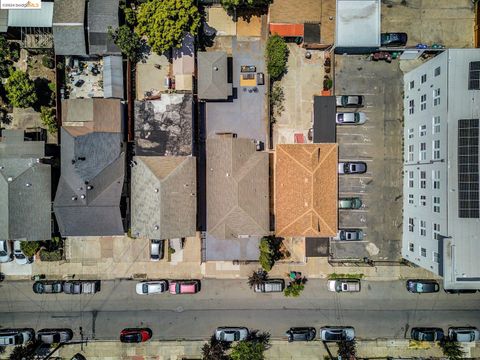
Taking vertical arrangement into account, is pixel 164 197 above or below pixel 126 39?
below

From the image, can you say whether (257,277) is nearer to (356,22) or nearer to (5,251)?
(5,251)

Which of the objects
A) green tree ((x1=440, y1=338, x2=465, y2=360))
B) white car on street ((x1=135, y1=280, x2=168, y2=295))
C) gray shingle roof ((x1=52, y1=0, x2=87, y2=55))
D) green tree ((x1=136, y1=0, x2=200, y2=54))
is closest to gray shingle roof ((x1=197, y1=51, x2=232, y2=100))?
green tree ((x1=136, y1=0, x2=200, y2=54))

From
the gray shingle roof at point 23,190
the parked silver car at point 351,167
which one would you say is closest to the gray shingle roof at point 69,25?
the gray shingle roof at point 23,190

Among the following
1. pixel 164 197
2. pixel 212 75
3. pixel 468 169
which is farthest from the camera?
pixel 212 75

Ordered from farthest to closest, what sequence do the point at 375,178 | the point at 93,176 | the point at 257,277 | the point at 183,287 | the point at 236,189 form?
the point at 375,178 < the point at 183,287 < the point at 257,277 < the point at 93,176 < the point at 236,189

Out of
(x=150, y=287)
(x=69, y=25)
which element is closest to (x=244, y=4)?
(x=69, y=25)

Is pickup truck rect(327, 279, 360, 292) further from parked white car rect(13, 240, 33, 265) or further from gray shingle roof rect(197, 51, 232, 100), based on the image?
parked white car rect(13, 240, 33, 265)
